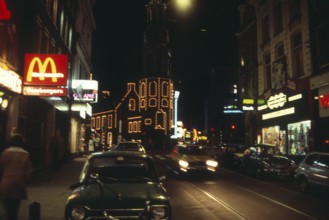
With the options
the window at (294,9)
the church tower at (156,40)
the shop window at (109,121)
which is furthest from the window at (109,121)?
the window at (294,9)

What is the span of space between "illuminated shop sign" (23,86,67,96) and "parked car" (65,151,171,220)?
1029 cm

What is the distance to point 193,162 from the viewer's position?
61.1ft

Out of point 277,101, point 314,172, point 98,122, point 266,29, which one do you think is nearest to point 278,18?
point 266,29

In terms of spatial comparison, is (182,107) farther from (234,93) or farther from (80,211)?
(80,211)

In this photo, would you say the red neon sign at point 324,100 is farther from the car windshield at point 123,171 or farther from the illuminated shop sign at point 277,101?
the car windshield at point 123,171

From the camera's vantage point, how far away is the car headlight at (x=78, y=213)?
5.36 m

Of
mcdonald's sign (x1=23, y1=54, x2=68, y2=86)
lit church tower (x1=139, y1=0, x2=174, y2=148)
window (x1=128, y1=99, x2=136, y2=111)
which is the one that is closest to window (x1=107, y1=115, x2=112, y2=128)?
window (x1=128, y1=99, x2=136, y2=111)

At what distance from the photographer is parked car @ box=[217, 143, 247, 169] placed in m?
24.7

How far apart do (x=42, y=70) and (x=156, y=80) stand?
63141mm

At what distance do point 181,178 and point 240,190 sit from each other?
15.5ft

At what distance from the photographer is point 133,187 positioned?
612 cm

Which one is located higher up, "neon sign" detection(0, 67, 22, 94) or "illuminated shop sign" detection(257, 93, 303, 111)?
"illuminated shop sign" detection(257, 93, 303, 111)

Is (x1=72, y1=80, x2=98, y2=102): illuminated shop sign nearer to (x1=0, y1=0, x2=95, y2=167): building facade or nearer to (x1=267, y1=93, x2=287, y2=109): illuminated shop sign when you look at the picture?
(x1=0, y1=0, x2=95, y2=167): building facade

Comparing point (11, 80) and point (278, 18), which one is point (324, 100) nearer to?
point (278, 18)
